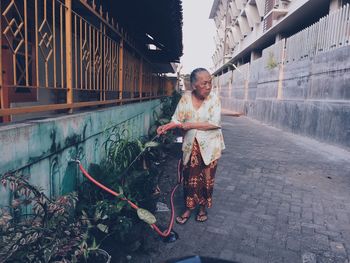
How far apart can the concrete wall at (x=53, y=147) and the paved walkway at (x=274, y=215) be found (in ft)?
3.75

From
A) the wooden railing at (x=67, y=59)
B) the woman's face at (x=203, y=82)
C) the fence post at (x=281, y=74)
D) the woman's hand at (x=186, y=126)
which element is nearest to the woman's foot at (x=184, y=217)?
the woman's hand at (x=186, y=126)

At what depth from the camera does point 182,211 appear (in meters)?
3.72

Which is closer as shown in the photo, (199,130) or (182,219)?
(199,130)

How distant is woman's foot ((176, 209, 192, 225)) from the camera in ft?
11.1

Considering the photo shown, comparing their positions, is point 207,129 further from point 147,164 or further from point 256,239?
point 147,164

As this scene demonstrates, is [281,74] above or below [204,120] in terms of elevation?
above

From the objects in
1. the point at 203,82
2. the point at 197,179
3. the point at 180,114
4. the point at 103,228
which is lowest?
the point at 103,228

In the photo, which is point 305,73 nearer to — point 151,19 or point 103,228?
point 151,19

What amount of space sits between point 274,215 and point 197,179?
115cm

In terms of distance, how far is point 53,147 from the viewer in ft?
7.88

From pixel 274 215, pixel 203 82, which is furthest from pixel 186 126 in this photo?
pixel 274 215

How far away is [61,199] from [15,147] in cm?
49

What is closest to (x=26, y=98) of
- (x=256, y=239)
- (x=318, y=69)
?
(x=256, y=239)

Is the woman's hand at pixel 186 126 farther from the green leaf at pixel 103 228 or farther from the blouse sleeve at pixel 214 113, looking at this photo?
the green leaf at pixel 103 228
